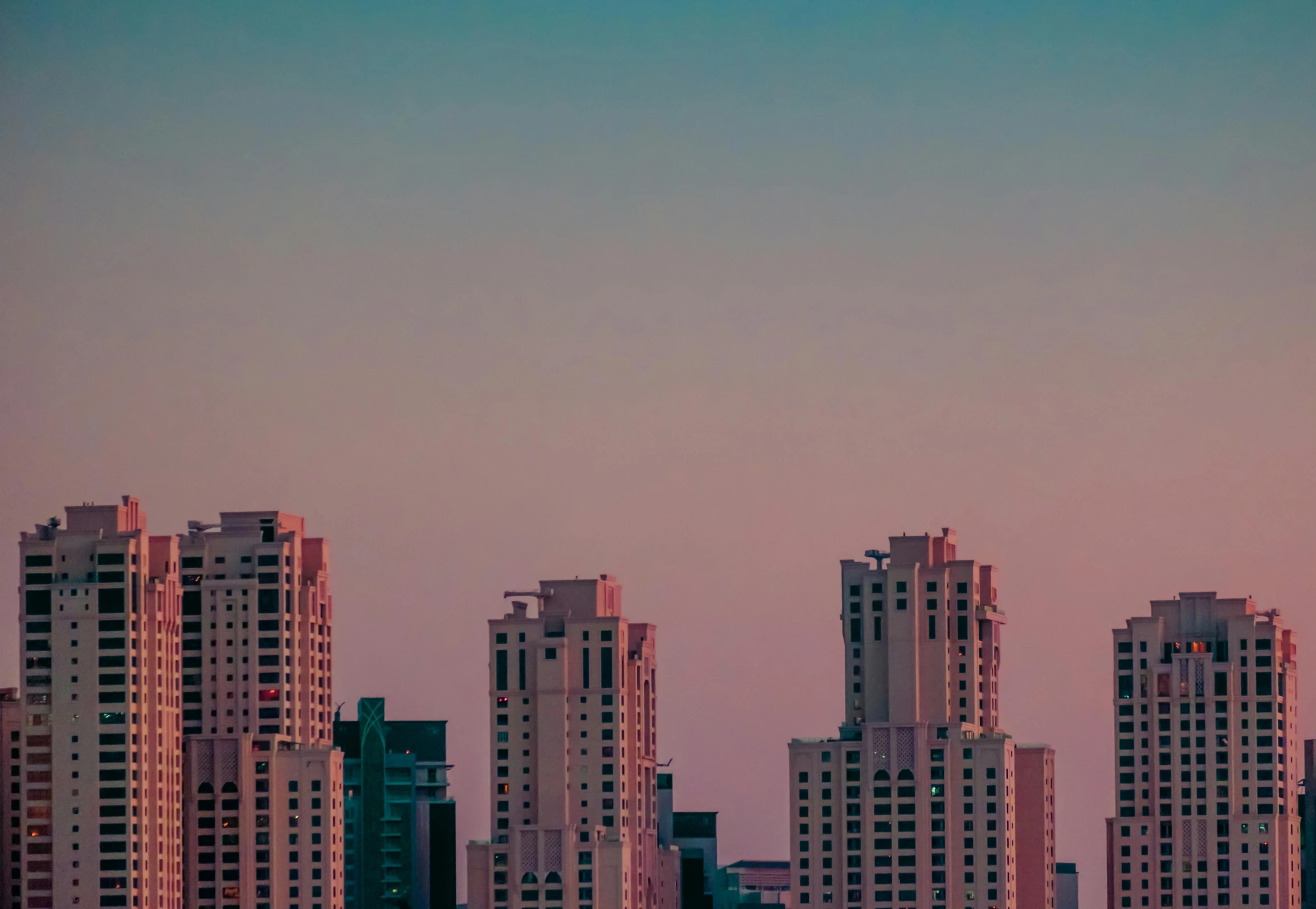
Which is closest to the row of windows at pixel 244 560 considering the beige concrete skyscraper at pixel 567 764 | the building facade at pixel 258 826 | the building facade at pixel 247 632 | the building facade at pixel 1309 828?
the building facade at pixel 247 632

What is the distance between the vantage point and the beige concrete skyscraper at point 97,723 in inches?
6088

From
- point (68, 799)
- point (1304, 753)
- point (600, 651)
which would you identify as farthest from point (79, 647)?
point (1304, 753)

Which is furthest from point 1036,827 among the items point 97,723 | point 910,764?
point 97,723

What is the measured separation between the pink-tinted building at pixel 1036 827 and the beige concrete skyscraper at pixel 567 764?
1911 cm

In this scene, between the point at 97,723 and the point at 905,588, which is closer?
the point at 97,723

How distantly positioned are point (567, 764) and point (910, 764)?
56.9 feet

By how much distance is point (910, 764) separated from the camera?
170 m

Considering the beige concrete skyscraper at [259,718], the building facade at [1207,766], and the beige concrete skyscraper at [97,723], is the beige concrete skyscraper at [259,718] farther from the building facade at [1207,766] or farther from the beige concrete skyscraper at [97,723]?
the building facade at [1207,766]

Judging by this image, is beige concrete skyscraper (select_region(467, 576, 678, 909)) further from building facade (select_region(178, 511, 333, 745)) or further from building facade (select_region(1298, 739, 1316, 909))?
building facade (select_region(1298, 739, 1316, 909))

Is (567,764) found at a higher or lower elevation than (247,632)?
lower

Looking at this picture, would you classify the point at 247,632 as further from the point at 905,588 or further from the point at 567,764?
the point at 905,588

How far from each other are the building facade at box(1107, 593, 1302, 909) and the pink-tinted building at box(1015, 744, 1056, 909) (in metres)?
3.89

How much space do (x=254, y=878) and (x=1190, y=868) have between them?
49.2 m

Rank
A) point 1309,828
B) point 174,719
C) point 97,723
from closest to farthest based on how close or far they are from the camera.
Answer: point 97,723
point 174,719
point 1309,828
